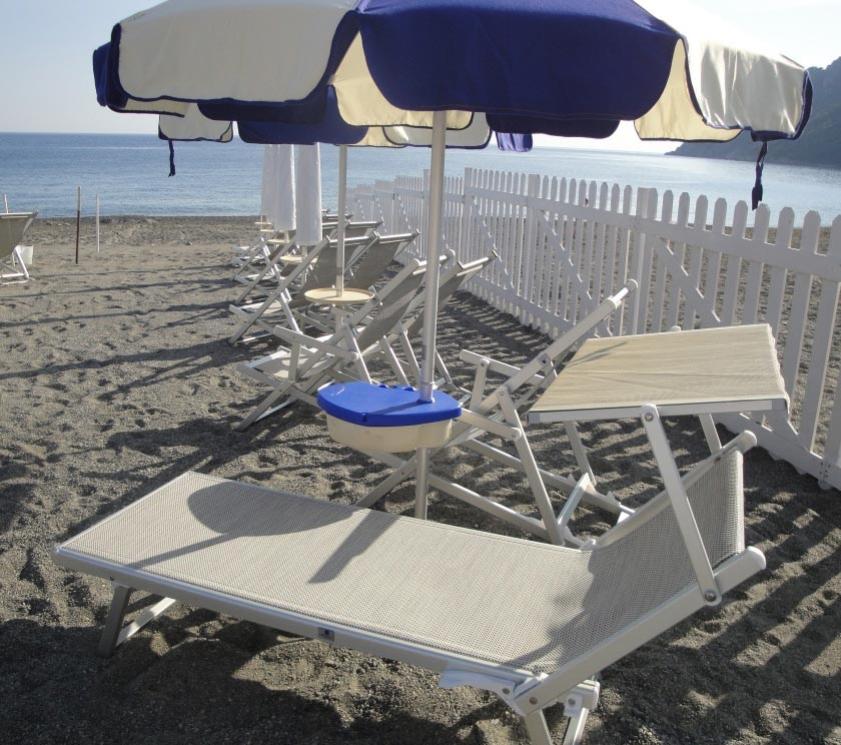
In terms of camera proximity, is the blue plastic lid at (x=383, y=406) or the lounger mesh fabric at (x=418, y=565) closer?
the lounger mesh fabric at (x=418, y=565)

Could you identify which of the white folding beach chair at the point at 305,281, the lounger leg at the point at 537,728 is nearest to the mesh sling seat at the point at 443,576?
the lounger leg at the point at 537,728

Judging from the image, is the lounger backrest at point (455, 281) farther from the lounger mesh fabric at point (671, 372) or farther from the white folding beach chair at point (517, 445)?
the lounger mesh fabric at point (671, 372)

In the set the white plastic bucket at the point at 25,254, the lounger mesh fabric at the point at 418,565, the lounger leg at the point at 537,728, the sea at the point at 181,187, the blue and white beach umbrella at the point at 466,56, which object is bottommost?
the sea at the point at 181,187

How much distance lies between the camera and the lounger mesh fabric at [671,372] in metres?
2.21

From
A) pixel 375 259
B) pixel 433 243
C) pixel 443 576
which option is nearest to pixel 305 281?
pixel 375 259

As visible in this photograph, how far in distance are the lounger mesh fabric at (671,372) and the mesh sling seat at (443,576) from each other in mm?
321

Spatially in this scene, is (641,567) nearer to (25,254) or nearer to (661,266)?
(661,266)

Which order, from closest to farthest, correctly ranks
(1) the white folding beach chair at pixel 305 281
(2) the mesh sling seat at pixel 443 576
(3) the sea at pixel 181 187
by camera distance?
(2) the mesh sling seat at pixel 443 576 → (1) the white folding beach chair at pixel 305 281 → (3) the sea at pixel 181 187

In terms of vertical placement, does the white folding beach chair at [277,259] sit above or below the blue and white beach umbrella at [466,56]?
below

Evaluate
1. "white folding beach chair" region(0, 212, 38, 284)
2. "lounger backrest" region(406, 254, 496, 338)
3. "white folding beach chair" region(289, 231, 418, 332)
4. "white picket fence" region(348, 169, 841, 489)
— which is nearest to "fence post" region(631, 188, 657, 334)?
"white picket fence" region(348, 169, 841, 489)

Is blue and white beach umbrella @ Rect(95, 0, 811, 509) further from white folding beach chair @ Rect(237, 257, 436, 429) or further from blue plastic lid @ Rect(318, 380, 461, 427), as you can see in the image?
white folding beach chair @ Rect(237, 257, 436, 429)

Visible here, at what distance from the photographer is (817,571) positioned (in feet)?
11.0

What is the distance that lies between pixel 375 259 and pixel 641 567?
4.76 metres

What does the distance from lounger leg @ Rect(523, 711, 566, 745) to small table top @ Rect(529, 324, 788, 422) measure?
0.77 metres
